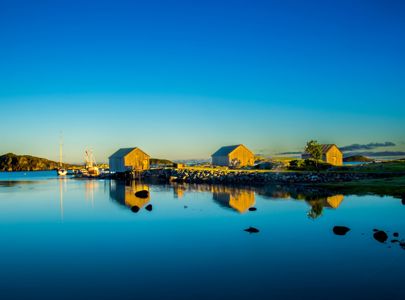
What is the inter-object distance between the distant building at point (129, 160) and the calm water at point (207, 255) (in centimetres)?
6080

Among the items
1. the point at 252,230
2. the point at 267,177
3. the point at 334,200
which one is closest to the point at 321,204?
the point at 334,200

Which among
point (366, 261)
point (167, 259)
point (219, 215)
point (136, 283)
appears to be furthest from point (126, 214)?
point (366, 261)

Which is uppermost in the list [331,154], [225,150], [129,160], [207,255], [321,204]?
[225,150]

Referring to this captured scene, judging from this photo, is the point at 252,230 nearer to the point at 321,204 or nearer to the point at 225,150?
the point at 321,204

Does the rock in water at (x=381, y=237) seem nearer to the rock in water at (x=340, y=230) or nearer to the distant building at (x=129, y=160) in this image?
the rock in water at (x=340, y=230)

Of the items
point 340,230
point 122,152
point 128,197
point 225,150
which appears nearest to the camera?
point 340,230

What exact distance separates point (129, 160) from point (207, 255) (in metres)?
76.4

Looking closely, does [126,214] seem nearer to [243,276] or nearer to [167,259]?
[167,259]

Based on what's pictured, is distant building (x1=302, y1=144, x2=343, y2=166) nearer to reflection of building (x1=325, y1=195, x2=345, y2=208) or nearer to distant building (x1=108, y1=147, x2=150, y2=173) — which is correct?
distant building (x1=108, y1=147, x2=150, y2=173)

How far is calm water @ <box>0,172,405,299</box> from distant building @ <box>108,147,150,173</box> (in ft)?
199

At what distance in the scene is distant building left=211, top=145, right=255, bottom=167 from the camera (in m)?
83.2

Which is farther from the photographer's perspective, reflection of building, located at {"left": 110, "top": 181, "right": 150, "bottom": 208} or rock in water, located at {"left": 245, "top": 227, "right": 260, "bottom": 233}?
reflection of building, located at {"left": 110, "top": 181, "right": 150, "bottom": 208}

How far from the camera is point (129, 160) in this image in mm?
89500

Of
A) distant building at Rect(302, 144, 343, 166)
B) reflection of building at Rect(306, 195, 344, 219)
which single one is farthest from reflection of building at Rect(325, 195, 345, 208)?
distant building at Rect(302, 144, 343, 166)
